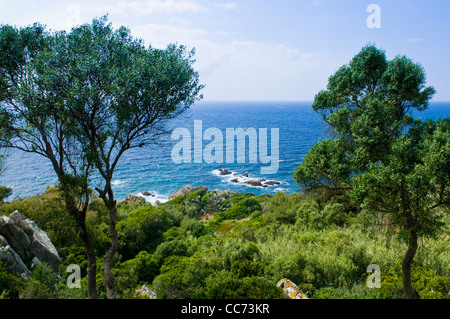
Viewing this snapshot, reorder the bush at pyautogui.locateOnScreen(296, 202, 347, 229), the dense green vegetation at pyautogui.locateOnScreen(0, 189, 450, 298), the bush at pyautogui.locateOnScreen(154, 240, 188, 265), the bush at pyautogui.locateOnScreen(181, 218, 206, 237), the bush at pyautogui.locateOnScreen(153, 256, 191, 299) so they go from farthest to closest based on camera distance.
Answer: the bush at pyautogui.locateOnScreen(181, 218, 206, 237) → the bush at pyautogui.locateOnScreen(296, 202, 347, 229) → the bush at pyautogui.locateOnScreen(154, 240, 188, 265) → the bush at pyautogui.locateOnScreen(153, 256, 191, 299) → the dense green vegetation at pyautogui.locateOnScreen(0, 189, 450, 298)

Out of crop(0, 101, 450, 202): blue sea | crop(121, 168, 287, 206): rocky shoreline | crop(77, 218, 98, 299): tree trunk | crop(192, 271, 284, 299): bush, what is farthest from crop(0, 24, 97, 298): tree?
crop(121, 168, 287, 206): rocky shoreline

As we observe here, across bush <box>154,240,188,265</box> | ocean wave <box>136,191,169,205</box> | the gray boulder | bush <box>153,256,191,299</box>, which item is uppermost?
the gray boulder

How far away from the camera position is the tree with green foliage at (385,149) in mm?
6188

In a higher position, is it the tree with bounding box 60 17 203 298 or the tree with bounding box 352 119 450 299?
the tree with bounding box 60 17 203 298

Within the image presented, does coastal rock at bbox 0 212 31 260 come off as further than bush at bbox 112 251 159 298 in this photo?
Yes

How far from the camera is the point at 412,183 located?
5887 millimetres

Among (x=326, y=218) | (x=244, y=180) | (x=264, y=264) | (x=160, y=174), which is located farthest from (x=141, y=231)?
(x=160, y=174)

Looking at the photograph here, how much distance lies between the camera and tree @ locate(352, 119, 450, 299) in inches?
230

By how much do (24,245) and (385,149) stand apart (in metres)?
13.5

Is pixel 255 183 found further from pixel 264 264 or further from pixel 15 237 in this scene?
pixel 15 237

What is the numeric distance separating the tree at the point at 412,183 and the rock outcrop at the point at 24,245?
439 inches

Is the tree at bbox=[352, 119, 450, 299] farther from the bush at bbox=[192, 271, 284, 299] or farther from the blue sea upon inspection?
the blue sea

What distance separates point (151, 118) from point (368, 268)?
28.7 feet
